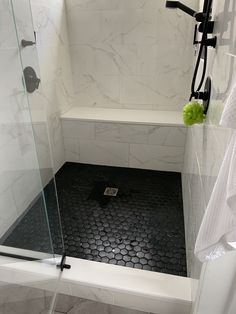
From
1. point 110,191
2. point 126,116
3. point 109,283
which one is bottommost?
point 110,191

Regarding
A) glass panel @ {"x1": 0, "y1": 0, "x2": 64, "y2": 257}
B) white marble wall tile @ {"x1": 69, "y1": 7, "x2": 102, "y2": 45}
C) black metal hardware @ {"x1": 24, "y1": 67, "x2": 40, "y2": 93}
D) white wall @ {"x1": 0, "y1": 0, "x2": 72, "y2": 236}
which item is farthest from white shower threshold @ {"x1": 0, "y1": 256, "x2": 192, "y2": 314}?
white marble wall tile @ {"x1": 69, "y1": 7, "x2": 102, "y2": 45}

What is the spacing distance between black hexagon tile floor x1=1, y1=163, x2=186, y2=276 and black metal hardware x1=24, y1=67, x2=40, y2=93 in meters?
0.67

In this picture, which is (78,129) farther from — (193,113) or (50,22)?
(193,113)

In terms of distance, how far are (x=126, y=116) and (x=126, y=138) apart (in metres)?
0.23

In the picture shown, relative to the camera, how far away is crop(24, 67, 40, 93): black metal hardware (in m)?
1.34

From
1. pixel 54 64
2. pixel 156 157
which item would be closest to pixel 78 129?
pixel 54 64

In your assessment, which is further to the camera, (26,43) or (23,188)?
(23,188)

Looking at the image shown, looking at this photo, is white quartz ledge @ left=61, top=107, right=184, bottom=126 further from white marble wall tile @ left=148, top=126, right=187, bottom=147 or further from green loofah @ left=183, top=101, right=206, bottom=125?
green loofah @ left=183, top=101, right=206, bottom=125

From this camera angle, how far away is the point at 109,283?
44.8 inches

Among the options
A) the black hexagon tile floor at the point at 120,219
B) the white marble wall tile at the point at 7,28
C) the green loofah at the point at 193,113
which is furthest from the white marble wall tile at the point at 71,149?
the green loofah at the point at 193,113

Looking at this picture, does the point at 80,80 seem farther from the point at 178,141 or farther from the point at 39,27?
the point at 178,141

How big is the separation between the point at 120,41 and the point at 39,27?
77 centimetres

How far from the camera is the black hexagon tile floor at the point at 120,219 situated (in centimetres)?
136

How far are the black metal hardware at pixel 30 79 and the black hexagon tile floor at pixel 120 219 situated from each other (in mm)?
668
